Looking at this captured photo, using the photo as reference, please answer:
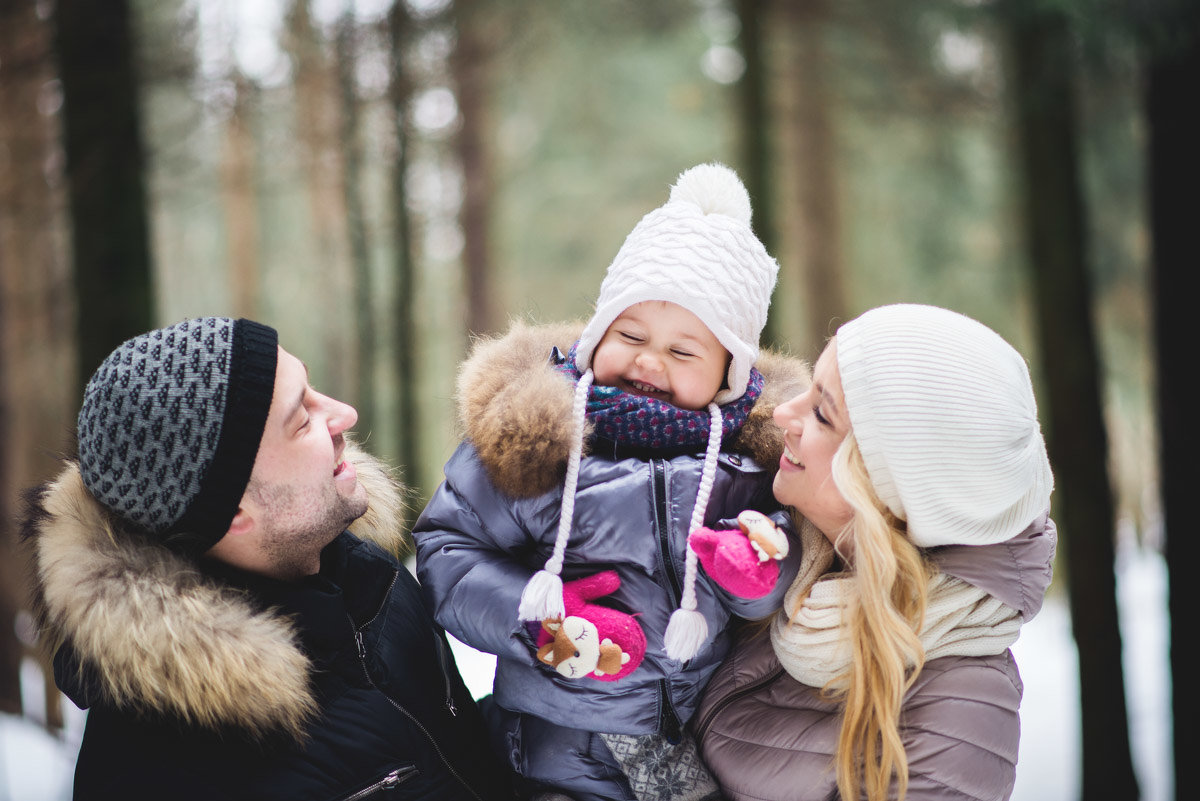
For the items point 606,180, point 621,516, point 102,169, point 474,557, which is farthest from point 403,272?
point 621,516

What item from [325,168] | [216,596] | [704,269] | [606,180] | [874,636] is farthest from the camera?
[606,180]

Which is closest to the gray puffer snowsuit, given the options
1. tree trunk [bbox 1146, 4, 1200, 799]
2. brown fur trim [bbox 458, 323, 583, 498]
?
brown fur trim [bbox 458, 323, 583, 498]

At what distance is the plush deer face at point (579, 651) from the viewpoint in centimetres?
199

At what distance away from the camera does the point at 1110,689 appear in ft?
18.0

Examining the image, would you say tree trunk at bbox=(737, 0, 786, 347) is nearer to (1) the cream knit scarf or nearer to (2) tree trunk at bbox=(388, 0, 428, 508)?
(2) tree trunk at bbox=(388, 0, 428, 508)

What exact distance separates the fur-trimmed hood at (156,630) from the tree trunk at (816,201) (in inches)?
410

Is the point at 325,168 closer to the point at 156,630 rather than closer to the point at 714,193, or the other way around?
the point at 714,193

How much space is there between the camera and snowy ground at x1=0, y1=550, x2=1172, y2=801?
6.04 meters

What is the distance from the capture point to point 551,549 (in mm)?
2244

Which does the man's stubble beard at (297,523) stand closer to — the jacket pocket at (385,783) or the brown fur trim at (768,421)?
the jacket pocket at (385,783)

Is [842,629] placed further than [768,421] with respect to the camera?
No

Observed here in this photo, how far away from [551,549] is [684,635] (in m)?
0.40

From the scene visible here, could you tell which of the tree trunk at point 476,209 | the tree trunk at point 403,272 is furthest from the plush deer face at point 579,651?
the tree trunk at point 476,209

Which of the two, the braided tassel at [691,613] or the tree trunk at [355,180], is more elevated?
the tree trunk at [355,180]
